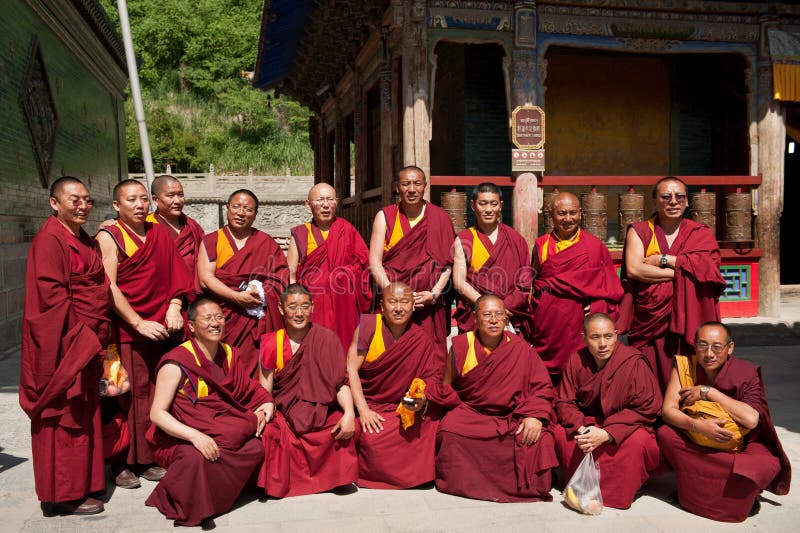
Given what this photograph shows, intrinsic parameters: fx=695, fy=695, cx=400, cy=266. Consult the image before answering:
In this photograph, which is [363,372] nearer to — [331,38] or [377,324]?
[377,324]

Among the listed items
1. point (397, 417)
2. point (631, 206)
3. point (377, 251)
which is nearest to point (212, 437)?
point (397, 417)

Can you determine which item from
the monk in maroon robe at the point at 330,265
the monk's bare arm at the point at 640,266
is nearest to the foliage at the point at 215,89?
the monk in maroon robe at the point at 330,265

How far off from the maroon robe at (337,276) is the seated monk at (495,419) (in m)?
1.14

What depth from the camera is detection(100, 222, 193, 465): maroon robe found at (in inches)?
161

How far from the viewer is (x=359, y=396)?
13.8ft

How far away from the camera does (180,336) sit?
4312 millimetres

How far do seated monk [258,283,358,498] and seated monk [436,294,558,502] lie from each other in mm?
600

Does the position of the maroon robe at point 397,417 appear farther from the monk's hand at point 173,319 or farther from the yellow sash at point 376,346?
the monk's hand at point 173,319

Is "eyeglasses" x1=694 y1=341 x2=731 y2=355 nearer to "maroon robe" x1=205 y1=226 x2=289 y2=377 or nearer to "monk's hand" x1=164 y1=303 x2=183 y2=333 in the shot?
"maroon robe" x1=205 y1=226 x2=289 y2=377

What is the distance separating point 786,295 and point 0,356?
415 inches

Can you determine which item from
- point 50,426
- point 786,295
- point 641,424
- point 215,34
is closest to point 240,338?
point 50,426

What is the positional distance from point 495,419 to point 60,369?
237cm

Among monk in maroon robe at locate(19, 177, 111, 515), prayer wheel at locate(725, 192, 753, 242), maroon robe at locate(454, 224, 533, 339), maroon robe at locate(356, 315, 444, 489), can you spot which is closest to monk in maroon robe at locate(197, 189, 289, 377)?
maroon robe at locate(356, 315, 444, 489)

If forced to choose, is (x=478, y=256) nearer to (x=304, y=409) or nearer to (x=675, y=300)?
(x=675, y=300)
